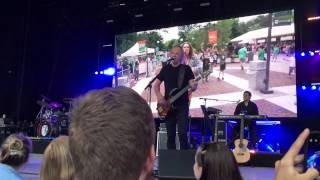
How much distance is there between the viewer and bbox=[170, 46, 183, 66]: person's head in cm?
554

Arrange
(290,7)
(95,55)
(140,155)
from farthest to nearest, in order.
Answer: (95,55)
(290,7)
(140,155)

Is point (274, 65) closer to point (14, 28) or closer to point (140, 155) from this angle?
point (14, 28)

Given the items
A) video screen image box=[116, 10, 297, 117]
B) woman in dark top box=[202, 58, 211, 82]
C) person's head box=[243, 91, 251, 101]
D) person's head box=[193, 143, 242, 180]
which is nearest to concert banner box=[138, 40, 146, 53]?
video screen image box=[116, 10, 297, 117]

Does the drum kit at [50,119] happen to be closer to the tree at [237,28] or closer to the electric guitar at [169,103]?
the tree at [237,28]

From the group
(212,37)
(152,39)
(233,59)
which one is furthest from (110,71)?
(233,59)

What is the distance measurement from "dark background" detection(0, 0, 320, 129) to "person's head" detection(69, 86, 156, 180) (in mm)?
9635

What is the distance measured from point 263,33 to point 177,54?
4.33m

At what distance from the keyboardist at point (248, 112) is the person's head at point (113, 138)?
7552 mm

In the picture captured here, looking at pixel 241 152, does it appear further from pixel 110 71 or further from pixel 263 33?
pixel 110 71

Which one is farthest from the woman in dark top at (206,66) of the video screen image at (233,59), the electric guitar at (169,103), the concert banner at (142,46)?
the electric guitar at (169,103)

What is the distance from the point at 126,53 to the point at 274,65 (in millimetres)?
3912

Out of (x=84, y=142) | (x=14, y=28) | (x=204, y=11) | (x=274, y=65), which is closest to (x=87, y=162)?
(x=84, y=142)

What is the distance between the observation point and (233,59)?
32.0ft

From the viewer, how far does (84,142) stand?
2.77ft
